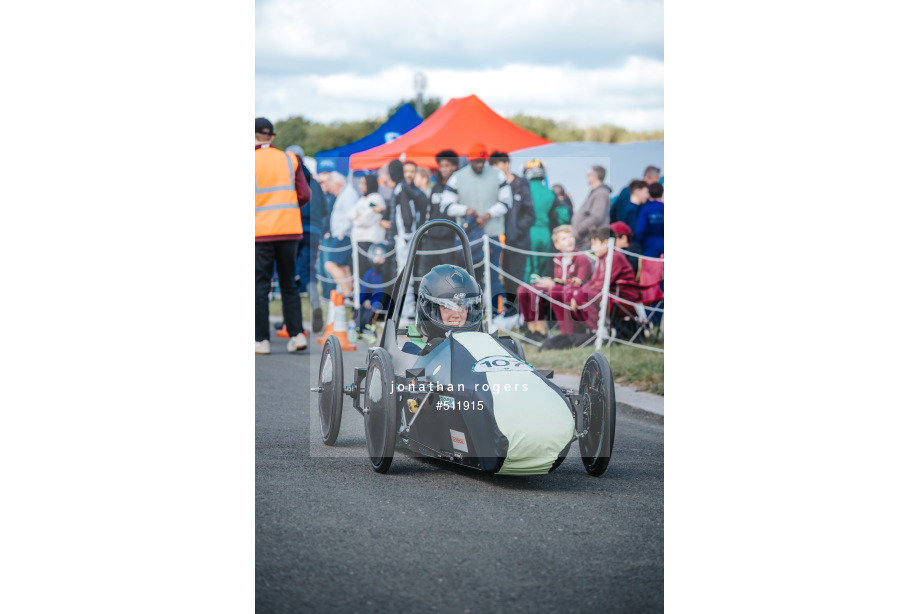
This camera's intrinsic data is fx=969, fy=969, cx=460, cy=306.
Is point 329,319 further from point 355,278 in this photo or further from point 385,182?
point 385,182

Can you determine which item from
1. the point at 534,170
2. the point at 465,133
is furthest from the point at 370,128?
the point at 534,170

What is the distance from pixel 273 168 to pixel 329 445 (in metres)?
1.96

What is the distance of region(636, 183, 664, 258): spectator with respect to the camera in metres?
7.37

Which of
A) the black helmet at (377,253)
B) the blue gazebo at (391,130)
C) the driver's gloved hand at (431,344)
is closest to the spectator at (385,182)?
the black helmet at (377,253)

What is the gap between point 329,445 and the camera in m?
5.99

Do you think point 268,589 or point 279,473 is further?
point 279,473

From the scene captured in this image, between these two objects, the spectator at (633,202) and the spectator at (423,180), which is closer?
the spectator at (423,180)

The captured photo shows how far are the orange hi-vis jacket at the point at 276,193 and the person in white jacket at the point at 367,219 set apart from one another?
699mm

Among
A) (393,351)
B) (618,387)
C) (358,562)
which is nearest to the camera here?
(358,562)

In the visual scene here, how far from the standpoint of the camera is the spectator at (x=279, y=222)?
21.5 feet

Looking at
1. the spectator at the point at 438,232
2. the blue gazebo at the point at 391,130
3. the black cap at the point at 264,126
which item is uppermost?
the blue gazebo at the point at 391,130

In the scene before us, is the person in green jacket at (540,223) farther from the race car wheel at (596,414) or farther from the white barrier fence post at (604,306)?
the race car wheel at (596,414)

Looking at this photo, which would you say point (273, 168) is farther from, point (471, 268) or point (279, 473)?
point (279, 473)

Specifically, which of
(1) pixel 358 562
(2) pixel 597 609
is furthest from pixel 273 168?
(2) pixel 597 609
